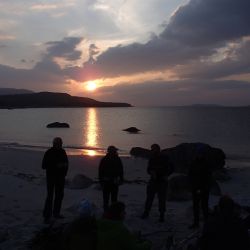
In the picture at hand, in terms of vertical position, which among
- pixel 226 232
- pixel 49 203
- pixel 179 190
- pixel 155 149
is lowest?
pixel 179 190

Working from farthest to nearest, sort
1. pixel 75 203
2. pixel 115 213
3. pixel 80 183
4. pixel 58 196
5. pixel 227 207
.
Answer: pixel 80 183 → pixel 75 203 → pixel 58 196 → pixel 115 213 → pixel 227 207

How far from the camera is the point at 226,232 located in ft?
16.6

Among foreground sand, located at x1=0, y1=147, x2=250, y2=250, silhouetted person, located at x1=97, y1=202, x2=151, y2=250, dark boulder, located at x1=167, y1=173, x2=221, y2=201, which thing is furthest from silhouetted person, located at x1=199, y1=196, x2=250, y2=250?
dark boulder, located at x1=167, y1=173, x2=221, y2=201

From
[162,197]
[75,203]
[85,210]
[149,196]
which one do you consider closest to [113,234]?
[85,210]

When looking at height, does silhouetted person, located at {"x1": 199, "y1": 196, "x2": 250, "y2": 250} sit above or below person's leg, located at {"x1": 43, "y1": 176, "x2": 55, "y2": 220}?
above

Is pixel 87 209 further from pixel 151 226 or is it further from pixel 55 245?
pixel 151 226

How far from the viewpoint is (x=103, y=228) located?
523cm

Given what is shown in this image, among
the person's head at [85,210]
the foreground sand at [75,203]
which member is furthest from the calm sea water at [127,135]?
the person's head at [85,210]

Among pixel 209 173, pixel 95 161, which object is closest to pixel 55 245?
pixel 209 173

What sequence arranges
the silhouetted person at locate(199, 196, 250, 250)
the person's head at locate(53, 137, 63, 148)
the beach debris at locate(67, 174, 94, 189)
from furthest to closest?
1. the beach debris at locate(67, 174, 94, 189)
2. the person's head at locate(53, 137, 63, 148)
3. the silhouetted person at locate(199, 196, 250, 250)

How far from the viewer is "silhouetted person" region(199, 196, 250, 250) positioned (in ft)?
16.5

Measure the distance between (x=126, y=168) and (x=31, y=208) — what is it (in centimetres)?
1121

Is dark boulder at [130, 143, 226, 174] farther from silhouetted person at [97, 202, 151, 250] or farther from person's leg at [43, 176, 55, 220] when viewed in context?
silhouetted person at [97, 202, 151, 250]

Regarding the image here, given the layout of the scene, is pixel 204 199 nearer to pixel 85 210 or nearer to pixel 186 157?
pixel 85 210
